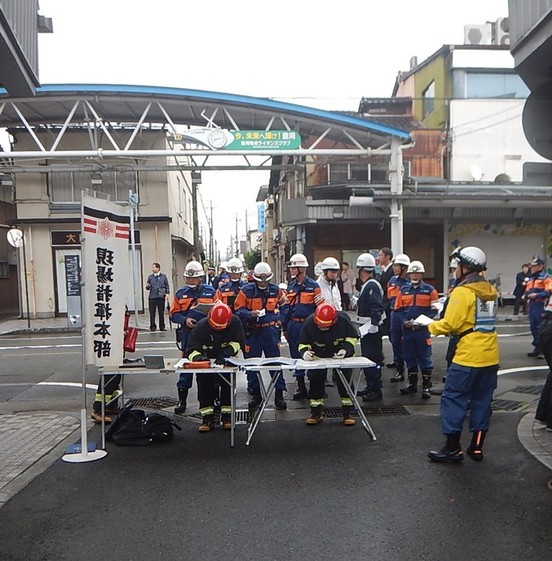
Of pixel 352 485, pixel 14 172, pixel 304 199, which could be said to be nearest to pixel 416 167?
pixel 304 199

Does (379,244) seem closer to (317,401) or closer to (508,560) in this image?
(317,401)

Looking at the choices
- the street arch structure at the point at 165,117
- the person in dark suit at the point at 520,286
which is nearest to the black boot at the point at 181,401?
the street arch structure at the point at 165,117

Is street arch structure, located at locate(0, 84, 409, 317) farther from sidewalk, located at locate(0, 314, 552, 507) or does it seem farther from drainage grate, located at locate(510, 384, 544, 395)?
sidewalk, located at locate(0, 314, 552, 507)

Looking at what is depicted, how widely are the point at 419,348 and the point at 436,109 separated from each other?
19343 millimetres

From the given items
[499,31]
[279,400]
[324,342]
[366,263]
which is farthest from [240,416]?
[499,31]

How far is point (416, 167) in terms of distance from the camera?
2298cm

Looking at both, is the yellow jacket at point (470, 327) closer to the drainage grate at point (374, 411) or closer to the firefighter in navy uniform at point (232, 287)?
the drainage grate at point (374, 411)

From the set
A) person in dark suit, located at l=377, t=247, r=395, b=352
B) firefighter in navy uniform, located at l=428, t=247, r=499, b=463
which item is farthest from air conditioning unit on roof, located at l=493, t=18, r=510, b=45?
firefighter in navy uniform, located at l=428, t=247, r=499, b=463

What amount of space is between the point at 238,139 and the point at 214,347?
1160cm

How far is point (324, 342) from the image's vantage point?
246 inches

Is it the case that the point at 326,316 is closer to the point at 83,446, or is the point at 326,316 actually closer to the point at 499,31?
the point at 83,446

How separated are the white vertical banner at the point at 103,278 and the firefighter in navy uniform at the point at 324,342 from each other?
2112mm

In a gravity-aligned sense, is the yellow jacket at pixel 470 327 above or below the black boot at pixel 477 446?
above

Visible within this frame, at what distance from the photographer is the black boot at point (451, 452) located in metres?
4.93
